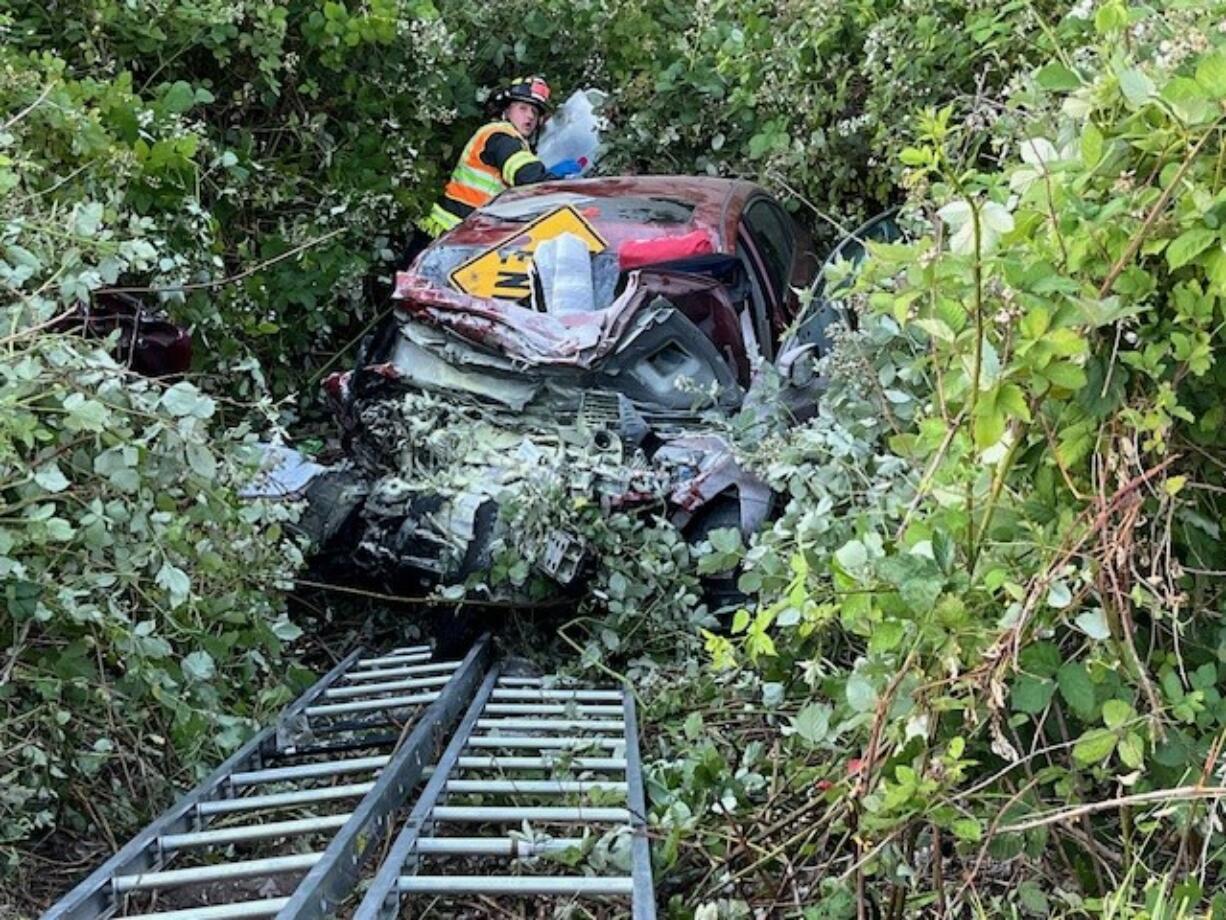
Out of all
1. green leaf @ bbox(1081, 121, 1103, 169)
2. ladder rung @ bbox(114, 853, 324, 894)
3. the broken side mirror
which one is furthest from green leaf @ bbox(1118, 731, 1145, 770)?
the broken side mirror

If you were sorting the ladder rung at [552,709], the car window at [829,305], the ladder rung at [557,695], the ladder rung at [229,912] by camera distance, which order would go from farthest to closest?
the car window at [829,305] → the ladder rung at [557,695] → the ladder rung at [552,709] → the ladder rung at [229,912]

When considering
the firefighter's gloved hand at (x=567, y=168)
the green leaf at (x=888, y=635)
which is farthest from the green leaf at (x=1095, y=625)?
the firefighter's gloved hand at (x=567, y=168)

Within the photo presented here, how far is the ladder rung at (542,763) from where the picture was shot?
11.1ft

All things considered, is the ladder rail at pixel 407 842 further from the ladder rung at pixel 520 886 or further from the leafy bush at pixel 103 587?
the leafy bush at pixel 103 587

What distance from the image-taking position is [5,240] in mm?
3471

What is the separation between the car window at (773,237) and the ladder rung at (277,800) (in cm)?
372

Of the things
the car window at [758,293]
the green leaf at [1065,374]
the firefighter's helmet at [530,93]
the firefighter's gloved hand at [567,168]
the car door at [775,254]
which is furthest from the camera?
the firefighter's gloved hand at [567,168]

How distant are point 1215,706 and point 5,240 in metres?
3.24

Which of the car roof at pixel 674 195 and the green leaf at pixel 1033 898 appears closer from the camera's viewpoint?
the green leaf at pixel 1033 898

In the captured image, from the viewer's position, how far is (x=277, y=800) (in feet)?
10.4

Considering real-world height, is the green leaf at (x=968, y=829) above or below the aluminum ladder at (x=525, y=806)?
above

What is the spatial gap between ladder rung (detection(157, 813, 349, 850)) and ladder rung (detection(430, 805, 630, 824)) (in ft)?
0.86

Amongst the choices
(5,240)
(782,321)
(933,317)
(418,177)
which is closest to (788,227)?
(782,321)

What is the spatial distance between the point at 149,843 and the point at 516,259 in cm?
328
